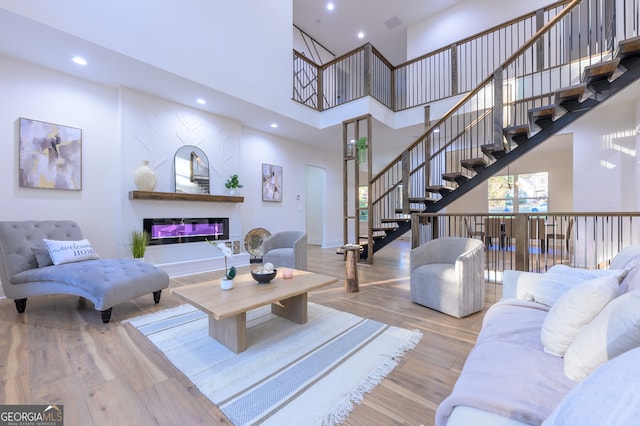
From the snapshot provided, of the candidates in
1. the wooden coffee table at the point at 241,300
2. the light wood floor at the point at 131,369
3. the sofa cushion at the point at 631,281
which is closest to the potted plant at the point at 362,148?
the light wood floor at the point at 131,369

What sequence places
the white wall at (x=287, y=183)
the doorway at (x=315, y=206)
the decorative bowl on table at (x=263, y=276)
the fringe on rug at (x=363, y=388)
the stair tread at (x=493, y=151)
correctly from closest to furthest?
the fringe on rug at (x=363, y=388) → the decorative bowl on table at (x=263, y=276) → the stair tread at (x=493, y=151) → the white wall at (x=287, y=183) → the doorway at (x=315, y=206)

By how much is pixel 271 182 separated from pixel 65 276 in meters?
4.20

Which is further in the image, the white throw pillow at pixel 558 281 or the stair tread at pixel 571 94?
the stair tread at pixel 571 94

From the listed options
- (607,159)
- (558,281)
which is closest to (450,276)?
(558,281)

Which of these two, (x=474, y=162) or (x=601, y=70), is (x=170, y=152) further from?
(x=601, y=70)

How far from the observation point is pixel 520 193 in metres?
8.62

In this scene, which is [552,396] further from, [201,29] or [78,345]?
[201,29]

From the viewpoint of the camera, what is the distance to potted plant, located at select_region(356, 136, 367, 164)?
5.16 meters

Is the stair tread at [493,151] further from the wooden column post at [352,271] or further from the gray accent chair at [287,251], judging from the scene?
the gray accent chair at [287,251]

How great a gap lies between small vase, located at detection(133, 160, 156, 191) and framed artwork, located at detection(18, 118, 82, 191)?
679 millimetres

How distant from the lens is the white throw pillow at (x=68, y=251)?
289 cm

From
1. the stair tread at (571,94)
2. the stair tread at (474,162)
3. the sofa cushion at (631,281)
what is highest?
the stair tread at (571,94)

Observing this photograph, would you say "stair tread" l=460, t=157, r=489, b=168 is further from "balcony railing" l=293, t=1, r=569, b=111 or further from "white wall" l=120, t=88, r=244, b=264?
"white wall" l=120, t=88, r=244, b=264

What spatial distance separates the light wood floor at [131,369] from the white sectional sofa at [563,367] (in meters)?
0.52
